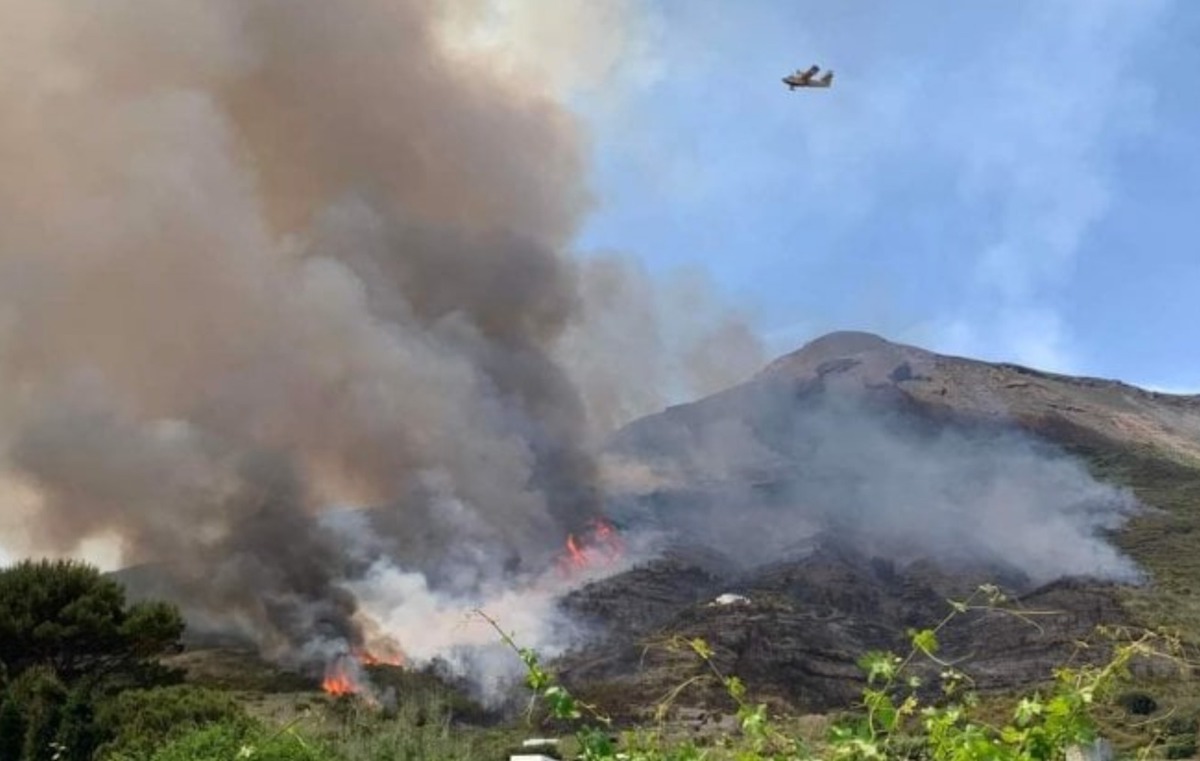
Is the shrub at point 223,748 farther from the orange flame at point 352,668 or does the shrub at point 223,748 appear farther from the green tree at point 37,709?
the orange flame at point 352,668

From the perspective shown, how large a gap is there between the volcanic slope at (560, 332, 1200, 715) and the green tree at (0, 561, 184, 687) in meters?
21.1

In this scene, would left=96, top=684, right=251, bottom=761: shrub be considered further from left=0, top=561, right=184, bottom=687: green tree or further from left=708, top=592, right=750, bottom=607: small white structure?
left=708, top=592, right=750, bottom=607: small white structure

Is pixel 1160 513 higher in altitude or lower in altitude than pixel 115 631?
higher

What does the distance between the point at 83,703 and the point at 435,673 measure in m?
41.9

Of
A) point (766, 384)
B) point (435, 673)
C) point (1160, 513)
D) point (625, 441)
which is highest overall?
point (766, 384)

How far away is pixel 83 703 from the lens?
23.3 metres

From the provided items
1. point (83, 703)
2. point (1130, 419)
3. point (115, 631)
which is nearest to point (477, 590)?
point (115, 631)

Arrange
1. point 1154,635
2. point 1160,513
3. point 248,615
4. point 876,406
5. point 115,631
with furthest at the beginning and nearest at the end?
point 876,406, point 1160,513, point 248,615, point 115,631, point 1154,635

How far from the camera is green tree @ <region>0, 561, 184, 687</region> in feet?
100

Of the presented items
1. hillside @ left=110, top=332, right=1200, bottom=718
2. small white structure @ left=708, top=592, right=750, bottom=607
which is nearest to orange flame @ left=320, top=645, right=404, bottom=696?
hillside @ left=110, top=332, right=1200, bottom=718

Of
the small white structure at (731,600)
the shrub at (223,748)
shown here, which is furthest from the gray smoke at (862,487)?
the shrub at (223,748)

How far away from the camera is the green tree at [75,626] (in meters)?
30.6

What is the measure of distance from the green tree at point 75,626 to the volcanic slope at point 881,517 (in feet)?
69.3

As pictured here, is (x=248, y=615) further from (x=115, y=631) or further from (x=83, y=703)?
(x=83, y=703)
